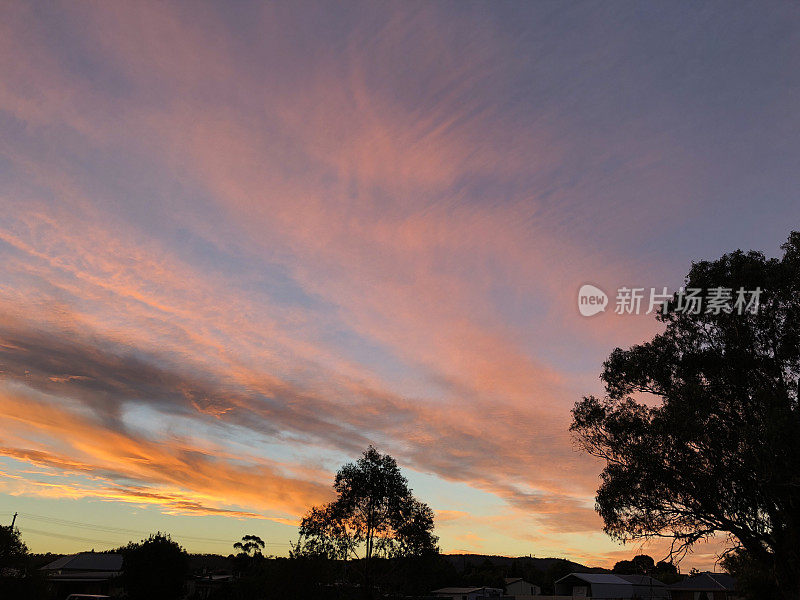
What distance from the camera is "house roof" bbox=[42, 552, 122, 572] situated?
90.7 m

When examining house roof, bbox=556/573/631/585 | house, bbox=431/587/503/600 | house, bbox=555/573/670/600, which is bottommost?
house, bbox=431/587/503/600

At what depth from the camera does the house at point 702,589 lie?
9644 cm

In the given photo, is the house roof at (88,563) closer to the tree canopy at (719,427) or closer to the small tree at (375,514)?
the small tree at (375,514)

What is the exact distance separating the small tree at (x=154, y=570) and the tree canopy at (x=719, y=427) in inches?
2047

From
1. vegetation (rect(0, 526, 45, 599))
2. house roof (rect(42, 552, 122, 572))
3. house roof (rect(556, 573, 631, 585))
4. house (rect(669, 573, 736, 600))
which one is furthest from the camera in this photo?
house roof (rect(556, 573, 631, 585))

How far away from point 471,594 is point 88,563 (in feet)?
193

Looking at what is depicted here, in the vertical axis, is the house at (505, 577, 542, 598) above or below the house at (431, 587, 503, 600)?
above

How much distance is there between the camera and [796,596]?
28328mm

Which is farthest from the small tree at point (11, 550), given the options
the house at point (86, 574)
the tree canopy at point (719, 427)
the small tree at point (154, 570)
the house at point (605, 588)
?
the house at point (605, 588)

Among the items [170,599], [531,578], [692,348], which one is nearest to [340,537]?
[170,599]

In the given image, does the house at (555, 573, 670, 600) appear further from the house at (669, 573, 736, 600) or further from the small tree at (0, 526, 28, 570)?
the small tree at (0, 526, 28, 570)

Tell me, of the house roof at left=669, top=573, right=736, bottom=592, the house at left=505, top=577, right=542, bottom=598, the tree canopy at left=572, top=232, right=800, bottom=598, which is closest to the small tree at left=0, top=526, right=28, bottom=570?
the tree canopy at left=572, top=232, right=800, bottom=598

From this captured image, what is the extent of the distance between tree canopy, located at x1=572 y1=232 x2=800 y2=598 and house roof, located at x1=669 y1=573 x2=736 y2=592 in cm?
7942

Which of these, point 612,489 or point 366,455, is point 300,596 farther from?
point 366,455
